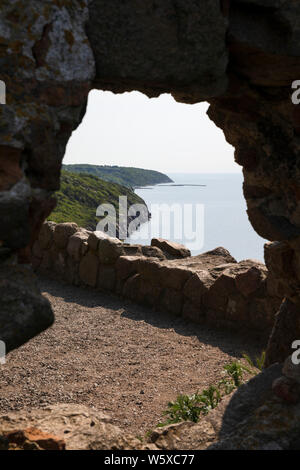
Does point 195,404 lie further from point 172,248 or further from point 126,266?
point 172,248

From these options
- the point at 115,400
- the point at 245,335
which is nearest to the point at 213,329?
the point at 245,335

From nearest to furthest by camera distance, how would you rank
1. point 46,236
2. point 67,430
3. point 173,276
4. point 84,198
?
point 67,430 < point 173,276 < point 46,236 < point 84,198

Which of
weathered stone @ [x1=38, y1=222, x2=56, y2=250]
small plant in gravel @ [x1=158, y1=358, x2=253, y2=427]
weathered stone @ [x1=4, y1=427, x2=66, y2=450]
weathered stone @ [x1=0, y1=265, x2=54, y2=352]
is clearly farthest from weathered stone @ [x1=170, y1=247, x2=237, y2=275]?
weathered stone @ [x1=0, y1=265, x2=54, y2=352]

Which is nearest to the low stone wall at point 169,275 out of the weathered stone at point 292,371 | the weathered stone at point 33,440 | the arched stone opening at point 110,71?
the weathered stone at point 292,371

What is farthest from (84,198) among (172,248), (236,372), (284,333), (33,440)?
(33,440)

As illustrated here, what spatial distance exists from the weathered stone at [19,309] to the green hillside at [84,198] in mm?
31703

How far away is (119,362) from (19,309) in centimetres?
377

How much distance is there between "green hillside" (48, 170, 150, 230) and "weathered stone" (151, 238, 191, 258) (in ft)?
82.6

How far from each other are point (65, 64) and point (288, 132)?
1.67 m

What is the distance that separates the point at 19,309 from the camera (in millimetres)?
1978

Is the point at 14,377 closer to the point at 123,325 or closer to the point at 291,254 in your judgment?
the point at 123,325

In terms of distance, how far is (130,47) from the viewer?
2.27 m

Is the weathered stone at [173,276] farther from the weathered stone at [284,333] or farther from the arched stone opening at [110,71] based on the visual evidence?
the arched stone opening at [110,71]

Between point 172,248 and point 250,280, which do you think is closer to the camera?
point 250,280
